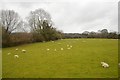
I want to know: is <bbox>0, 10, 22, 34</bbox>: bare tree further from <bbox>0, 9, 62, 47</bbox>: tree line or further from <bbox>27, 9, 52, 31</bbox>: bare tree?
<bbox>27, 9, 52, 31</bbox>: bare tree

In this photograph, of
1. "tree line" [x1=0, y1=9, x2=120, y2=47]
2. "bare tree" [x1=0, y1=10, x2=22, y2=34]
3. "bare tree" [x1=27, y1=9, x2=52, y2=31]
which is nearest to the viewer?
"tree line" [x1=0, y1=9, x2=120, y2=47]

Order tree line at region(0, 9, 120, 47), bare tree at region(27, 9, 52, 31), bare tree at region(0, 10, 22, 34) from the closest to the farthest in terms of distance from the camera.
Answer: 1. tree line at region(0, 9, 120, 47)
2. bare tree at region(0, 10, 22, 34)
3. bare tree at region(27, 9, 52, 31)

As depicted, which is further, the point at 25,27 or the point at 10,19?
the point at 25,27

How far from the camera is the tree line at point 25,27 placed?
3873 cm

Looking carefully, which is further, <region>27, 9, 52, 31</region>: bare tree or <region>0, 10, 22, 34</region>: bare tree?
<region>27, 9, 52, 31</region>: bare tree

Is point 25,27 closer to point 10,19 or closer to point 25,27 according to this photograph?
point 25,27

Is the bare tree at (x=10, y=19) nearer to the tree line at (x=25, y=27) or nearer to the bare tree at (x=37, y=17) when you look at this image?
the tree line at (x=25, y=27)

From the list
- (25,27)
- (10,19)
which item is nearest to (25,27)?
(25,27)

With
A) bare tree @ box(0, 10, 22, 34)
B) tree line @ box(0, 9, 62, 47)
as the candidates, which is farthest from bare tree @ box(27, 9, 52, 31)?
bare tree @ box(0, 10, 22, 34)

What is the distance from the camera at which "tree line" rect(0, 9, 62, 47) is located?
3873cm

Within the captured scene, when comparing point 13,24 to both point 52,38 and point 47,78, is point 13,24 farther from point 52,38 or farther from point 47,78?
point 47,78

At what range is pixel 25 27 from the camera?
60.8 metres

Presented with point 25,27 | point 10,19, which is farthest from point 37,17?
point 10,19

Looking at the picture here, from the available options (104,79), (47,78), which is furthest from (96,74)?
(47,78)
